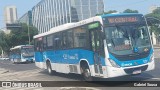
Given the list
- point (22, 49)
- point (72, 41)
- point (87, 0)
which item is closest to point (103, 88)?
point (72, 41)

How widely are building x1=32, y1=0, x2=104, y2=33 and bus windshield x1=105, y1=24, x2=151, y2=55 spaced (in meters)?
102

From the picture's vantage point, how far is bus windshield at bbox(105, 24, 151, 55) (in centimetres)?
1377

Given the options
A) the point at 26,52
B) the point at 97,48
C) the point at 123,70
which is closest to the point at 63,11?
the point at 26,52

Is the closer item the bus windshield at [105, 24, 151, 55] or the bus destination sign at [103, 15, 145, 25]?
the bus windshield at [105, 24, 151, 55]

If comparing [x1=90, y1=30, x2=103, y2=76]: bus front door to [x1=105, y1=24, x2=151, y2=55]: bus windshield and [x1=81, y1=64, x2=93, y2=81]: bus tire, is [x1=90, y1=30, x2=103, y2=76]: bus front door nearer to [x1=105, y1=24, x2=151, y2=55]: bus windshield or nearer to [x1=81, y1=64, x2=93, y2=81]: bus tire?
[x1=105, y1=24, x2=151, y2=55]: bus windshield

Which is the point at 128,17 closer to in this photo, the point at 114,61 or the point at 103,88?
the point at 114,61

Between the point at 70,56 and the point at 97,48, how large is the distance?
364 cm

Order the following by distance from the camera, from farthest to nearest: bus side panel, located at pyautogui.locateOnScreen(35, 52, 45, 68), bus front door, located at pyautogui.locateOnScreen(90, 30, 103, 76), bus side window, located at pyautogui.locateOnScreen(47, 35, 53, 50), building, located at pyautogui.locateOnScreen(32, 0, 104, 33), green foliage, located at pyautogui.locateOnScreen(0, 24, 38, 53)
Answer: building, located at pyautogui.locateOnScreen(32, 0, 104, 33) → green foliage, located at pyautogui.locateOnScreen(0, 24, 38, 53) → bus side panel, located at pyautogui.locateOnScreen(35, 52, 45, 68) → bus side window, located at pyautogui.locateOnScreen(47, 35, 53, 50) → bus front door, located at pyautogui.locateOnScreen(90, 30, 103, 76)

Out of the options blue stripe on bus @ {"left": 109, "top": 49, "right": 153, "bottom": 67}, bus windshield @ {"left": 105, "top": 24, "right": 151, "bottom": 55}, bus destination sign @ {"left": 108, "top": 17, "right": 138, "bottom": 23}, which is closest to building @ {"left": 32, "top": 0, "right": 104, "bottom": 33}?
bus destination sign @ {"left": 108, "top": 17, "right": 138, "bottom": 23}

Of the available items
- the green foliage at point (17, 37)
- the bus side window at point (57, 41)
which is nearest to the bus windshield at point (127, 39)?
the bus side window at point (57, 41)

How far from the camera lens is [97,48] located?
14578 millimetres

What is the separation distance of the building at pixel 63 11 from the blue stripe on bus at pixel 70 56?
95.0 m

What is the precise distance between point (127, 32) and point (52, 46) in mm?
8007

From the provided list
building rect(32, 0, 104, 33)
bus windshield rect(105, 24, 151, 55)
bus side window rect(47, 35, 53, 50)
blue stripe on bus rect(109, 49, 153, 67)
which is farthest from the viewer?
building rect(32, 0, 104, 33)
